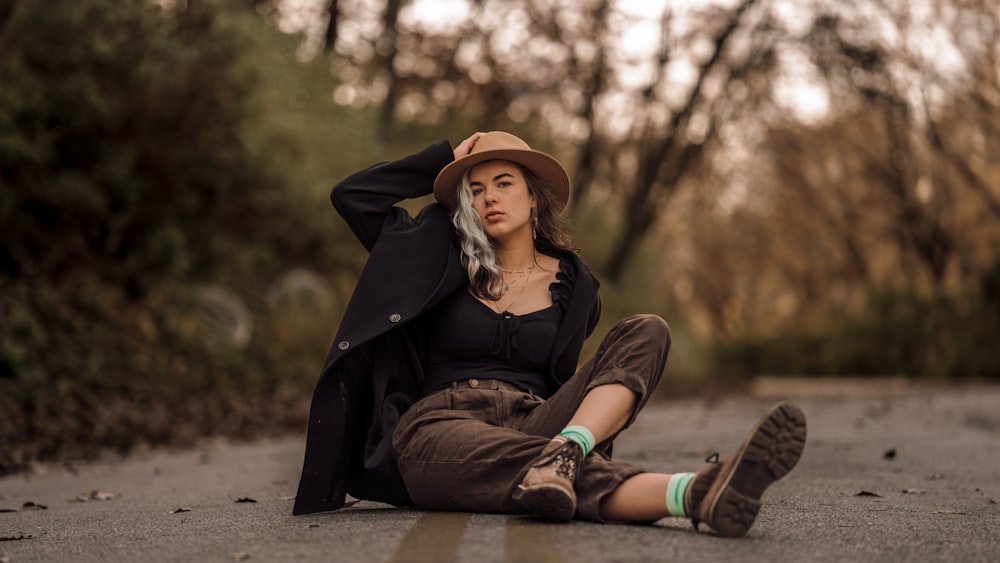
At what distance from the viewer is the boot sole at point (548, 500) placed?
175 inches

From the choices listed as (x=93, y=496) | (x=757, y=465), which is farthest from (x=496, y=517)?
(x=93, y=496)

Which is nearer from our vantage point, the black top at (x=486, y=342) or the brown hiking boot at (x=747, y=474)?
the brown hiking boot at (x=747, y=474)

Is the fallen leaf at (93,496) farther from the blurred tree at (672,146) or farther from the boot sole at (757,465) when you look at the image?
the blurred tree at (672,146)

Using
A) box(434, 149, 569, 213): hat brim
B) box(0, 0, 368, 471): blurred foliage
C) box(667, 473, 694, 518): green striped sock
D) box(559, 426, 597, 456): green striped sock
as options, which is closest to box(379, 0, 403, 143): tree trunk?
box(0, 0, 368, 471): blurred foliage

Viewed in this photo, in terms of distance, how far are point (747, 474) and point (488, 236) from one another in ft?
5.99

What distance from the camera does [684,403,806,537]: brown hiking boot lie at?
168 inches

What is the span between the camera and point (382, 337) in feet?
17.8

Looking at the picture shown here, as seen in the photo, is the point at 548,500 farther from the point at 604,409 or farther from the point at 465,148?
the point at 465,148

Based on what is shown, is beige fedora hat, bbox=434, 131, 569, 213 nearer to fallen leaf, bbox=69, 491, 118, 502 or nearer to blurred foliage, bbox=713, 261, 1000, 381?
fallen leaf, bbox=69, 491, 118, 502

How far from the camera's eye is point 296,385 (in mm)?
17031

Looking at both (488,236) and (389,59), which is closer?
(488,236)

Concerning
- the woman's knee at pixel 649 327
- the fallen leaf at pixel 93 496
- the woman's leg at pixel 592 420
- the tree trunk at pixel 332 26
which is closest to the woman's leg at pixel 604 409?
the woman's leg at pixel 592 420

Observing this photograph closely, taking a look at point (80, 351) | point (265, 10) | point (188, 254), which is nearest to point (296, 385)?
point (188, 254)


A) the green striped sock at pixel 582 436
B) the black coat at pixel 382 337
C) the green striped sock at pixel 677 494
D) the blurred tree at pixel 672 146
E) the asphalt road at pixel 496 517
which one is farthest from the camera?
the blurred tree at pixel 672 146
